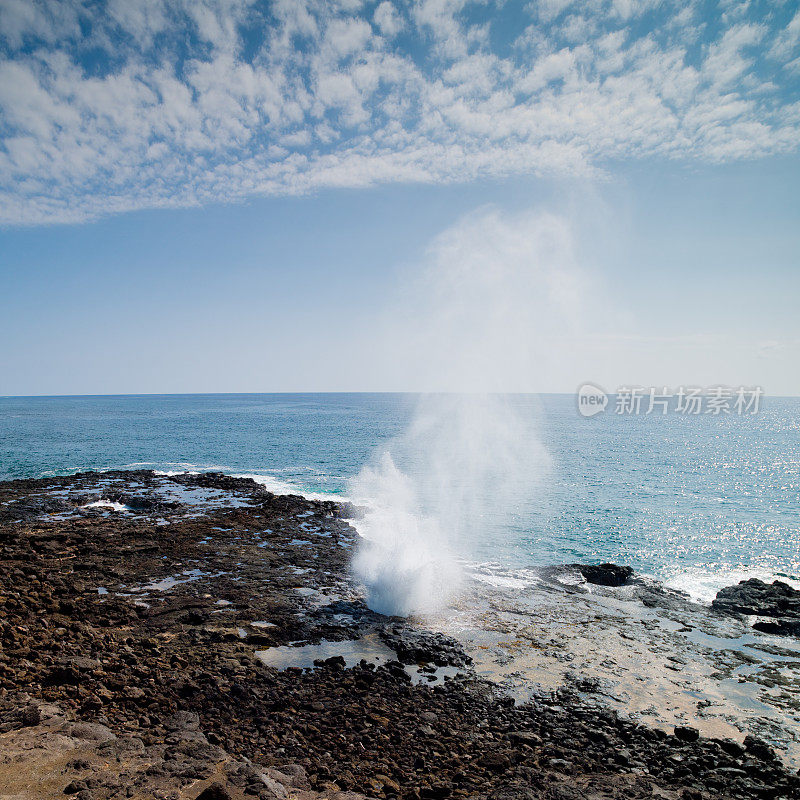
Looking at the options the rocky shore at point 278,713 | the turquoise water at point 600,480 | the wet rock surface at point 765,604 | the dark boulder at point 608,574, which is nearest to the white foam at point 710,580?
the turquoise water at point 600,480

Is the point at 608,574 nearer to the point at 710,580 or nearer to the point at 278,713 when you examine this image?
the point at 710,580

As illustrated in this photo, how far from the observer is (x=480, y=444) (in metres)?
79.7

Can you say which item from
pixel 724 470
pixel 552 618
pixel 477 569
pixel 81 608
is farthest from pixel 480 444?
pixel 81 608

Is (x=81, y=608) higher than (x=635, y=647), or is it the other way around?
(x=81, y=608)

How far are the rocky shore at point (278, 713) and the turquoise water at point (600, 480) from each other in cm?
952

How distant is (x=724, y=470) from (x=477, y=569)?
1941 inches

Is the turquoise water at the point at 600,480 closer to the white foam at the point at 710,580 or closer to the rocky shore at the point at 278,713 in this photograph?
the white foam at the point at 710,580

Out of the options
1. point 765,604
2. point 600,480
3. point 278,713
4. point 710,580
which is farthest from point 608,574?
point 600,480

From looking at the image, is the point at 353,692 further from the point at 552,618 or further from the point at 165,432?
the point at 165,432

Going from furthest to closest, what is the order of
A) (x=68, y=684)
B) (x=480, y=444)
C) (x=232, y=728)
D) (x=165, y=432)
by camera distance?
(x=165, y=432)
(x=480, y=444)
(x=68, y=684)
(x=232, y=728)

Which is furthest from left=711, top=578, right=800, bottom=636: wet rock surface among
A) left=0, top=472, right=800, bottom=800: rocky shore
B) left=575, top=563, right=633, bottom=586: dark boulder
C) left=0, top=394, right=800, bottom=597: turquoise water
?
left=575, top=563, right=633, bottom=586: dark boulder

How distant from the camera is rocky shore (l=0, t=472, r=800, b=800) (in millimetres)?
8164

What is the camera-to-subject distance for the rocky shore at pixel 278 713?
816cm

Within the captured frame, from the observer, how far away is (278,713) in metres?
10.3
